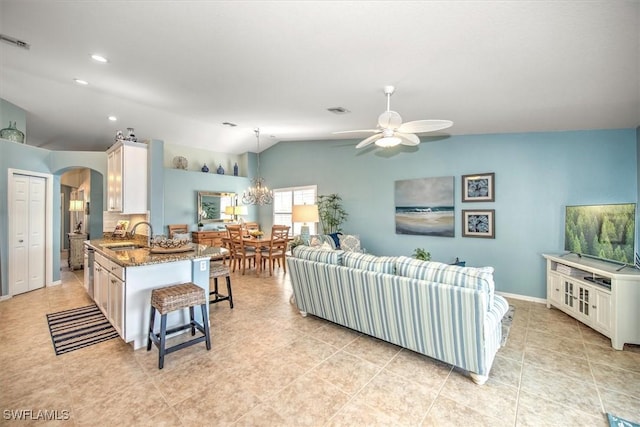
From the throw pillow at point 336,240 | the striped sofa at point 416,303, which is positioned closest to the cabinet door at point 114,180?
the striped sofa at point 416,303

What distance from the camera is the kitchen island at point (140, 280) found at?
274 centimetres

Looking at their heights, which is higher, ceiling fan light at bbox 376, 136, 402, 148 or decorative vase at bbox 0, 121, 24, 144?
decorative vase at bbox 0, 121, 24, 144

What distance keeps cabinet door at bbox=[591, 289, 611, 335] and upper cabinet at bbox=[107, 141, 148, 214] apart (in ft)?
21.1

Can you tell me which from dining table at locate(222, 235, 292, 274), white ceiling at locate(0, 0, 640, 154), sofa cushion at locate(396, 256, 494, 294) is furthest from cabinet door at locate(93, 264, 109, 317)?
sofa cushion at locate(396, 256, 494, 294)

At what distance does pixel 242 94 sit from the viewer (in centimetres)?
368

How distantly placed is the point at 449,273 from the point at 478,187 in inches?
120

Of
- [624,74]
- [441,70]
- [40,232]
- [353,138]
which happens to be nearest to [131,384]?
[441,70]

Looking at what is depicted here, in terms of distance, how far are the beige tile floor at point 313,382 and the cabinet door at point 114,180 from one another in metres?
2.06

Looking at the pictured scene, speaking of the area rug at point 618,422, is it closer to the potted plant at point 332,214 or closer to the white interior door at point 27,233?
the potted plant at point 332,214

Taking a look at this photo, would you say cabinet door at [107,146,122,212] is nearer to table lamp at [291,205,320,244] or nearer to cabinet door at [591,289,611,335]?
table lamp at [291,205,320,244]

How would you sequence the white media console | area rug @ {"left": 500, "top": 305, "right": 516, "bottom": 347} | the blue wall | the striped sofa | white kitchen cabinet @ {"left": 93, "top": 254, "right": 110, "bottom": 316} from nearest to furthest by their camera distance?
the striped sofa, the white media console, area rug @ {"left": 500, "top": 305, "right": 516, "bottom": 347}, white kitchen cabinet @ {"left": 93, "top": 254, "right": 110, "bottom": 316}, the blue wall

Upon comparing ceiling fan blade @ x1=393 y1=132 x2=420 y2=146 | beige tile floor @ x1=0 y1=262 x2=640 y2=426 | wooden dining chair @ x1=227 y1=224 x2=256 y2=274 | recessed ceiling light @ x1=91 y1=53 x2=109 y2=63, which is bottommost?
beige tile floor @ x1=0 y1=262 x2=640 y2=426

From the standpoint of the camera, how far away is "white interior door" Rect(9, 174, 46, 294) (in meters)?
4.40

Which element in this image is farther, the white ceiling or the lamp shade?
the lamp shade
